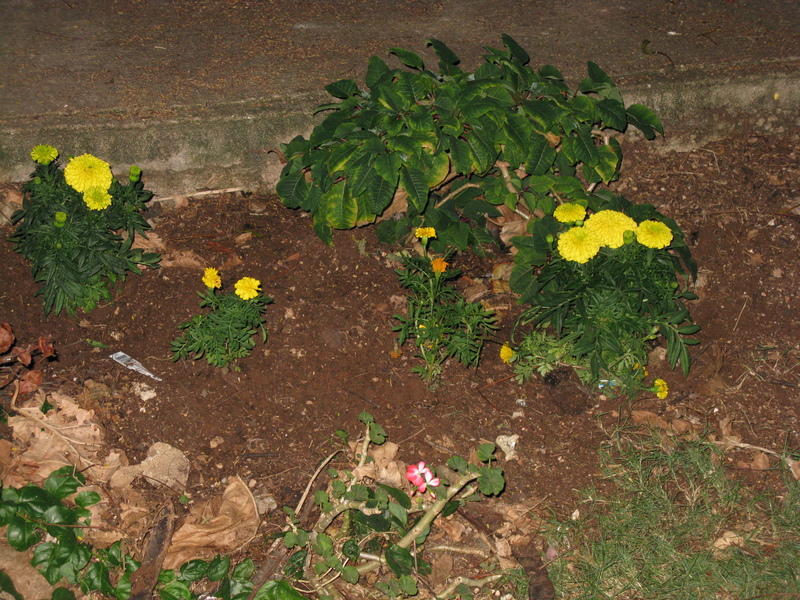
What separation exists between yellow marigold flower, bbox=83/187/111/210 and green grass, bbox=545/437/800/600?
7.30 feet

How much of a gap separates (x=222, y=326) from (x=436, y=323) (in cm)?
88

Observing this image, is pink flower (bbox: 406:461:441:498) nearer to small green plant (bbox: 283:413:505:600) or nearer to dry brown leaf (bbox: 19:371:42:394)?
small green plant (bbox: 283:413:505:600)

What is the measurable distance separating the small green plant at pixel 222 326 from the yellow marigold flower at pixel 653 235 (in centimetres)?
155

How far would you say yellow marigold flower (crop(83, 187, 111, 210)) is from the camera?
2.62 metres

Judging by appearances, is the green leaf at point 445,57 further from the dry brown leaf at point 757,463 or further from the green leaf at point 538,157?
the dry brown leaf at point 757,463

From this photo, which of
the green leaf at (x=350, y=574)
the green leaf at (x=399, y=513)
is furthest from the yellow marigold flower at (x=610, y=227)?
→ the green leaf at (x=350, y=574)

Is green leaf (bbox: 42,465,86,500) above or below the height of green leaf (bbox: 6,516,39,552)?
above

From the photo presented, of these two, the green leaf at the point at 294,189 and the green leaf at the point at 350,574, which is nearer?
the green leaf at the point at 350,574

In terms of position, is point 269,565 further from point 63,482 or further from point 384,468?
point 63,482

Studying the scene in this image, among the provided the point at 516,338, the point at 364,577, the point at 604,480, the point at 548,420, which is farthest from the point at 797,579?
the point at 364,577

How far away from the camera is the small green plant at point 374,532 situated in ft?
7.23

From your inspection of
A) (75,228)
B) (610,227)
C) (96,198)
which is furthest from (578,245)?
(75,228)

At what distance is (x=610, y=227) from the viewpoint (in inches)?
101

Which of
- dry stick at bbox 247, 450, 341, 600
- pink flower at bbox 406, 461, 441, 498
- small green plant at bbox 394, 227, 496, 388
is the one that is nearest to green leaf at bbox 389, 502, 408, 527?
pink flower at bbox 406, 461, 441, 498
